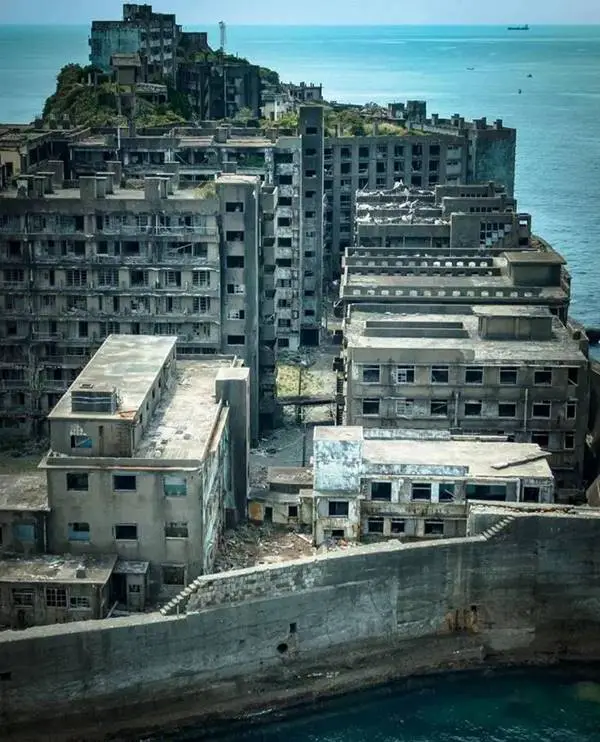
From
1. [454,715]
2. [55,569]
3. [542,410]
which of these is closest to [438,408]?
[542,410]

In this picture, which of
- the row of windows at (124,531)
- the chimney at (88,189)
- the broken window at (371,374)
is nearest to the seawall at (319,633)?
the row of windows at (124,531)

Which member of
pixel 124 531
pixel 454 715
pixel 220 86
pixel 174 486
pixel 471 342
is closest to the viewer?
pixel 454 715

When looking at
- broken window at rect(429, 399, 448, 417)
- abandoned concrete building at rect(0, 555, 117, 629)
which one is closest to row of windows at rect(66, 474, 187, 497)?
abandoned concrete building at rect(0, 555, 117, 629)

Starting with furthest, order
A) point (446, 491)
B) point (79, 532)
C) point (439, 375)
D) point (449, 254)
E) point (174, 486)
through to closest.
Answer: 1. point (449, 254)
2. point (439, 375)
3. point (446, 491)
4. point (79, 532)
5. point (174, 486)

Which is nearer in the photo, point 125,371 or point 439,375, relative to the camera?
point 125,371

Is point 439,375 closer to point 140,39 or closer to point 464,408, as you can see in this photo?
point 464,408

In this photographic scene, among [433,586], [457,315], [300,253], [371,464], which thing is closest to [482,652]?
[433,586]

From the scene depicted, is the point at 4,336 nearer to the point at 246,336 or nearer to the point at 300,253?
the point at 246,336

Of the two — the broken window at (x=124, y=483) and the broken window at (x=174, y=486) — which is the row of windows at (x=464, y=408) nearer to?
the broken window at (x=174, y=486)
